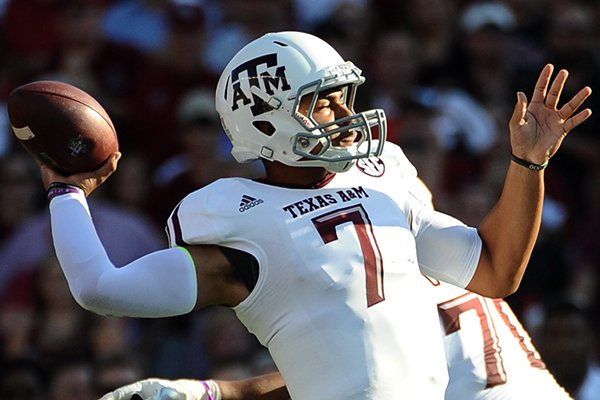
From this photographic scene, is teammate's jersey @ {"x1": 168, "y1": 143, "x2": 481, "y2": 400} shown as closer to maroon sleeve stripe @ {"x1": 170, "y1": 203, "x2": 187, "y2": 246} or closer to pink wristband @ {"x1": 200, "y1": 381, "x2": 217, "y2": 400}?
maroon sleeve stripe @ {"x1": 170, "y1": 203, "x2": 187, "y2": 246}

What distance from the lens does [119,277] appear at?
4.74m

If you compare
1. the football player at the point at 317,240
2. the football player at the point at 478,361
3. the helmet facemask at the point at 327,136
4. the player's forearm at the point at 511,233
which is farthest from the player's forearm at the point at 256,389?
the helmet facemask at the point at 327,136

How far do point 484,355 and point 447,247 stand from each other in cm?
69

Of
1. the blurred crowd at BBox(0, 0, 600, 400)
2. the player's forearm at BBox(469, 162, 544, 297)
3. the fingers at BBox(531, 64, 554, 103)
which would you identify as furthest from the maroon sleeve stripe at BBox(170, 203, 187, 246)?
the blurred crowd at BBox(0, 0, 600, 400)

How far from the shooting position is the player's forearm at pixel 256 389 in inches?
217

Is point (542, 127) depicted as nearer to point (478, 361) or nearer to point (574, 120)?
point (574, 120)

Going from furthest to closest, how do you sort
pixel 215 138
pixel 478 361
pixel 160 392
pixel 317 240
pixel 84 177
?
pixel 215 138 < pixel 478 361 < pixel 160 392 < pixel 84 177 < pixel 317 240

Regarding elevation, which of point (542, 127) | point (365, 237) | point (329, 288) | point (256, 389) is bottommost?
point (256, 389)

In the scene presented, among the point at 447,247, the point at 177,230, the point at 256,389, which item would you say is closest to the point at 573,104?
the point at 447,247

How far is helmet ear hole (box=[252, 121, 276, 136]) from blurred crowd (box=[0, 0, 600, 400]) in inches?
122

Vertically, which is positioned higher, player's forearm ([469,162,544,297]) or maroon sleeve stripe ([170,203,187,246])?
player's forearm ([469,162,544,297])

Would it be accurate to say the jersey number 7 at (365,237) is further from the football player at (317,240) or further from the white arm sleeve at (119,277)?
the white arm sleeve at (119,277)

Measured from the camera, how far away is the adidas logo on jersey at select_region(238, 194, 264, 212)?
16.0 feet

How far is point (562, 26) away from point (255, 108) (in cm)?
521
